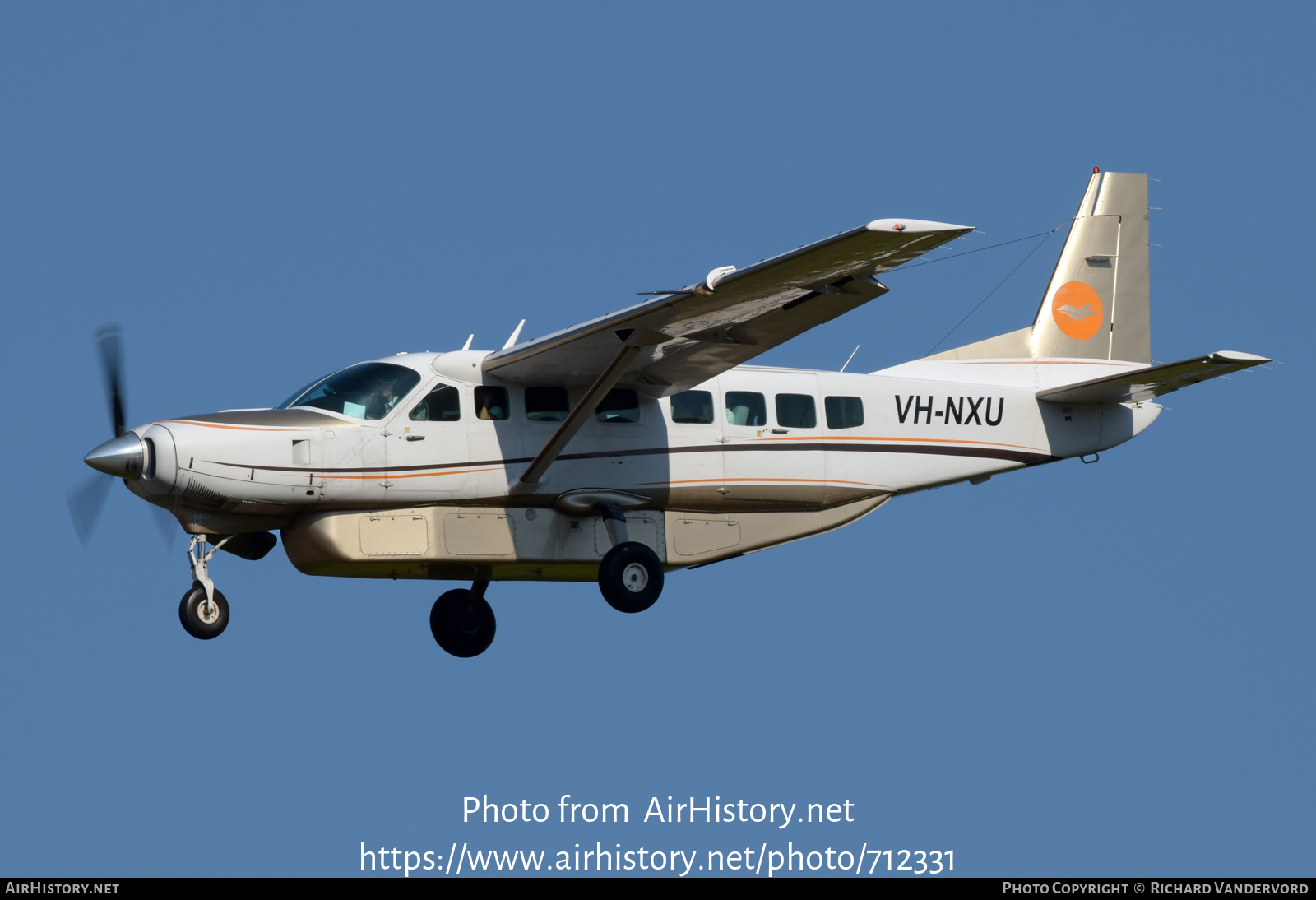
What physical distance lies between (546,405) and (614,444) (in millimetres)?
879

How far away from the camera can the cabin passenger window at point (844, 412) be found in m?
22.0

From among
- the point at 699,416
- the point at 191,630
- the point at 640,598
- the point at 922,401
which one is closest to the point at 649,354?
the point at 699,416

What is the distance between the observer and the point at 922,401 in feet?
74.1

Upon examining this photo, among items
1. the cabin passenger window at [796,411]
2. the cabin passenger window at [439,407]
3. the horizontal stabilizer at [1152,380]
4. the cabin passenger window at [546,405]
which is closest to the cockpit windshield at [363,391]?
the cabin passenger window at [439,407]

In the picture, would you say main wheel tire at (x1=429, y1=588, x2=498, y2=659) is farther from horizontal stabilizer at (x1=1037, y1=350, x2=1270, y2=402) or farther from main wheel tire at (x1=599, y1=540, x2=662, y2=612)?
horizontal stabilizer at (x1=1037, y1=350, x2=1270, y2=402)

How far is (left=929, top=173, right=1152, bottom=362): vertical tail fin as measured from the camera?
79.5ft

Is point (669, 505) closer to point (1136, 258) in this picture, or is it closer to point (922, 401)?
point (922, 401)

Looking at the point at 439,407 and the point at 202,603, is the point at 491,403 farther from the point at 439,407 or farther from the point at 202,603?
the point at 202,603

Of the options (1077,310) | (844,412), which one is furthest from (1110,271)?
(844,412)

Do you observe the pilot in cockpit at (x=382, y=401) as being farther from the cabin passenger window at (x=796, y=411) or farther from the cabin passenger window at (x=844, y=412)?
the cabin passenger window at (x=844, y=412)

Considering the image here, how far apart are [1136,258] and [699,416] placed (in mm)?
6791

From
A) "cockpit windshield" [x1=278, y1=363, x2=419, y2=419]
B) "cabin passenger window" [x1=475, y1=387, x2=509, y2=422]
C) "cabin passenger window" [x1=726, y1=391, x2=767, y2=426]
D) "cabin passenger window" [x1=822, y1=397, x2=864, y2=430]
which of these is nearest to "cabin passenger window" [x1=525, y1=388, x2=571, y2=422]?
"cabin passenger window" [x1=475, y1=387, x2=509, y2=422]

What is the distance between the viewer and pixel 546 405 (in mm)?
20578
